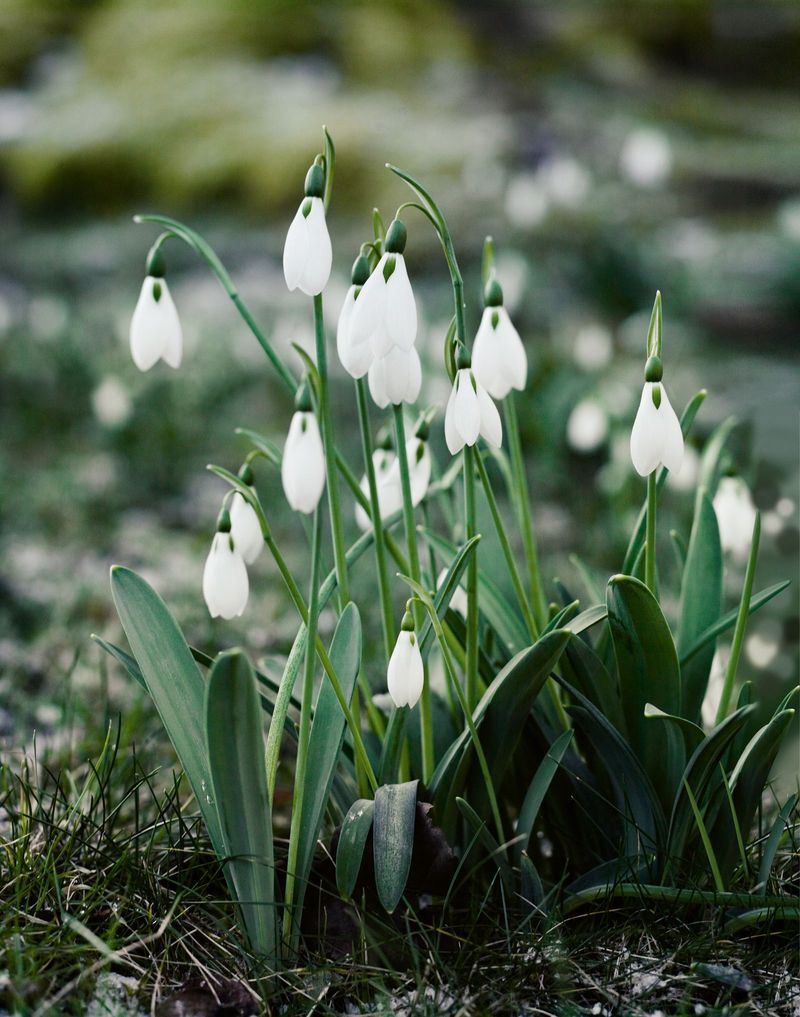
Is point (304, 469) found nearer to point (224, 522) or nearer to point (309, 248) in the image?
point (224, 522)

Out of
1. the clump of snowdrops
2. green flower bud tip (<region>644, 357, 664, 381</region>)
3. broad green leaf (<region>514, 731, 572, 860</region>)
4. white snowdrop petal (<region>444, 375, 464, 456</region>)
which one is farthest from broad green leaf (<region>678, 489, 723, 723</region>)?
white snowdrop petal (<region>444, 375, 464, 456</region>)

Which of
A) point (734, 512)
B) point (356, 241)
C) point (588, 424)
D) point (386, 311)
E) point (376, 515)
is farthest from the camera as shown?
point (356, 241)

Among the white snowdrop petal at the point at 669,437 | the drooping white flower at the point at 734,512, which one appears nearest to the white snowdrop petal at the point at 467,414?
the white snowdrop petal at the point at 669,437

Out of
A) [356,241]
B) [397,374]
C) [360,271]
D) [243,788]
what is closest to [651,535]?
[397,374]

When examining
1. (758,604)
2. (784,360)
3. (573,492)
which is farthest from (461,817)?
(784,360)

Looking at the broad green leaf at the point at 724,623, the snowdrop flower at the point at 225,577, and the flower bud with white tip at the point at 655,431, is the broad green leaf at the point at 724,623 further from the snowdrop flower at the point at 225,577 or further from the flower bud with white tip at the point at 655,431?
the snowdrop flower at the point at 225,577
